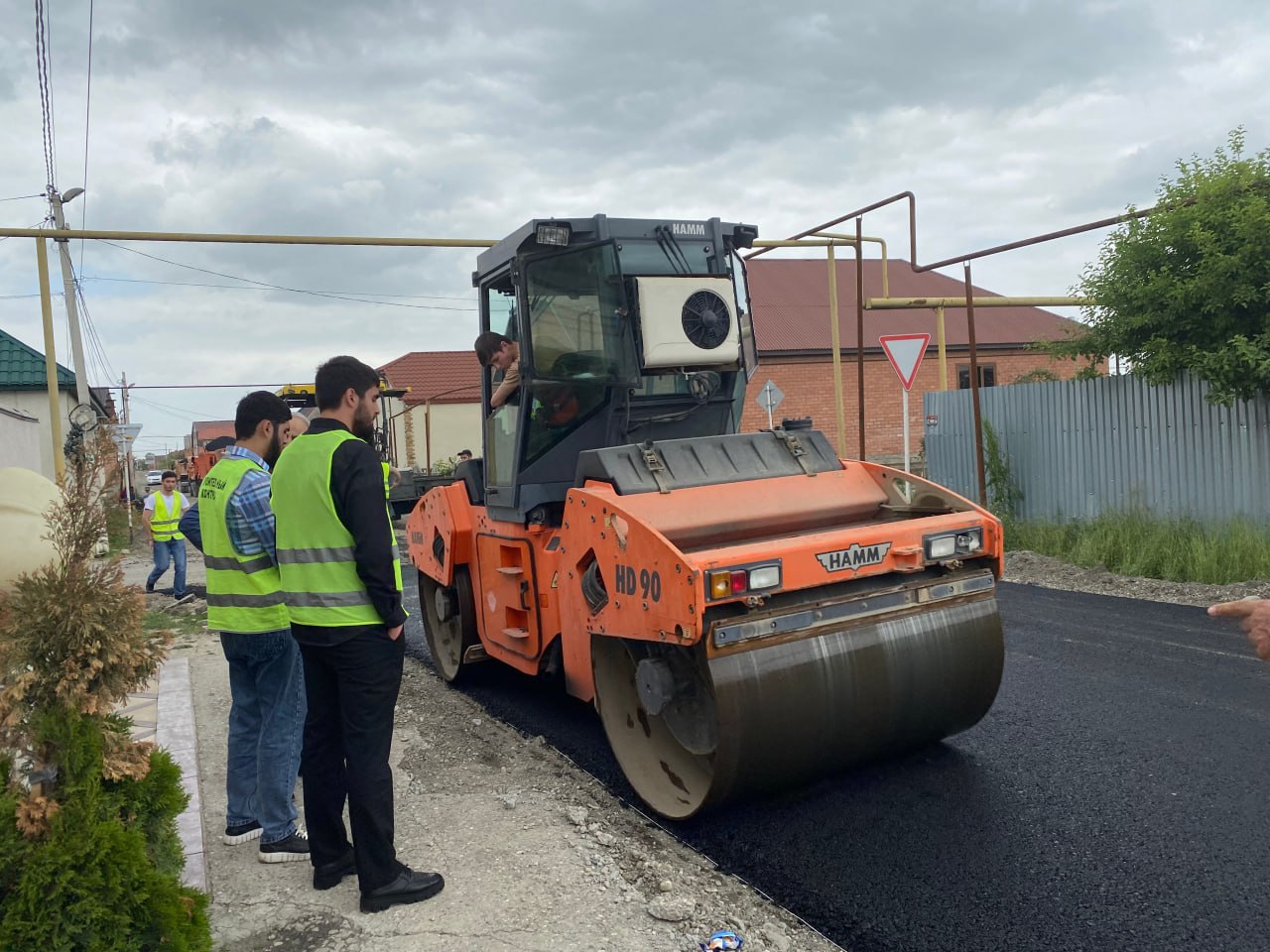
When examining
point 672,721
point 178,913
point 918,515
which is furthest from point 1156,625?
point 178,913

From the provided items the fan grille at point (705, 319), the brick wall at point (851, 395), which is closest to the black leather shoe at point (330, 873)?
the fan grille at point (705, 319)

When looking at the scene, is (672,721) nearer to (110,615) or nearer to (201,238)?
(110,615)

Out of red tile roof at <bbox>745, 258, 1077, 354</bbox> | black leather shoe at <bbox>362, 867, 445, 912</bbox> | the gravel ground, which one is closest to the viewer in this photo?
black leather shoe at <bbox>362, 867, 445, 912</bbox>

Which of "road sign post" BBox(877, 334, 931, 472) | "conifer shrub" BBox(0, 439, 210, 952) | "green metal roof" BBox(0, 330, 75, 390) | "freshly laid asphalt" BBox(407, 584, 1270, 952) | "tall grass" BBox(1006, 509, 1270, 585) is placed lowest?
"freshly laid asphalt" BBox(407, 584, 1270, 952)

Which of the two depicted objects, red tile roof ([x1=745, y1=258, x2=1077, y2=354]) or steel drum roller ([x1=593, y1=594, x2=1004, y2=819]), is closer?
steel drum roller ([x1=593, y1=594, x2=1004, y2=819])

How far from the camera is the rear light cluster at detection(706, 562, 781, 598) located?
145 inches

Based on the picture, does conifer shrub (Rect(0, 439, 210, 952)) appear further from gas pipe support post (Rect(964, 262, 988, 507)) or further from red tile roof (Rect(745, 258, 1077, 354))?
red tile roof (Rect(745, 258, 1077, 354))

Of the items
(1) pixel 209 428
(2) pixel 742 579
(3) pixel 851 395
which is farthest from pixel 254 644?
(1) pixel 209 428

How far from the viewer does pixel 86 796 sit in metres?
2.66

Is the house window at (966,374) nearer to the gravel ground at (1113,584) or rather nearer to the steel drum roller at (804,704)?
the gravel ground at (1113,584)

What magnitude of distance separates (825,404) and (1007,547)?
58.5ft

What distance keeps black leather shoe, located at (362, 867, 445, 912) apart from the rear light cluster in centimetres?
138

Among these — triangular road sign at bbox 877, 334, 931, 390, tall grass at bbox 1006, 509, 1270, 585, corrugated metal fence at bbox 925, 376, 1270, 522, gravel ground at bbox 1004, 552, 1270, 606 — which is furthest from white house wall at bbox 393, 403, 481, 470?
gravel ground at bbox 1004, 552, 1270, 606

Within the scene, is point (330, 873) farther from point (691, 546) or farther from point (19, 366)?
point (19, 366)
